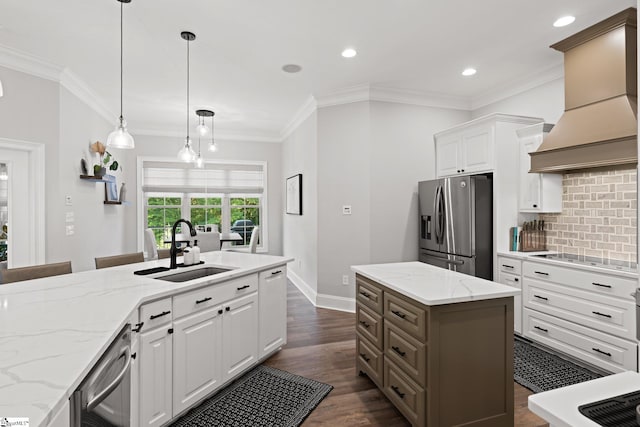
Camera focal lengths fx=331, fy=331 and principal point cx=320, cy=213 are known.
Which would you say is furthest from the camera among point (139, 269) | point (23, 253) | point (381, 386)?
point (23, 253)

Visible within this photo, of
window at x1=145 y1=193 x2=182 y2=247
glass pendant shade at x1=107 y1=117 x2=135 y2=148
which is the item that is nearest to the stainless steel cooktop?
glass pendant shade at x1=107 y1=117 x2=135 y2=148

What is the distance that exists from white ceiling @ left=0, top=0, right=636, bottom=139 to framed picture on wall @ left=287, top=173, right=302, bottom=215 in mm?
1457

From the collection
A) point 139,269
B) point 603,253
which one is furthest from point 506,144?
point 139,269

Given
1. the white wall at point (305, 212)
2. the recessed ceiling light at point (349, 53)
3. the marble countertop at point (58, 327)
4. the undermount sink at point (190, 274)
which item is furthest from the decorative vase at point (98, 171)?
the recessed ceiling light at point (349, 53)

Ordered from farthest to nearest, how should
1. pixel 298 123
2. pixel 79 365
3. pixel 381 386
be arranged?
pixel 298 123 → pixel 381 386 → pixel 79 365

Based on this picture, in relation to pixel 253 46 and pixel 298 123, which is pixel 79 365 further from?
pixel 298 123

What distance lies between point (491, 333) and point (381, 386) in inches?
32.9

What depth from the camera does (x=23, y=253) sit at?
11.3 ft

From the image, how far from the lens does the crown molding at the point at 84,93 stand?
374cm

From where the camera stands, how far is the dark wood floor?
84.4 inches

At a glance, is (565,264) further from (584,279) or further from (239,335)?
(239,335)

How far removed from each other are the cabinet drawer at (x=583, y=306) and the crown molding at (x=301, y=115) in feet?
11.2

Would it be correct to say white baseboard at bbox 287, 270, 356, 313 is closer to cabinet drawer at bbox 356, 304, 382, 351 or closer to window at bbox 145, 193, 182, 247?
cabinet drawer at bbox 356, 304, 382, 351

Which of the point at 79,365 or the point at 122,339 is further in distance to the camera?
the point at 122,339
